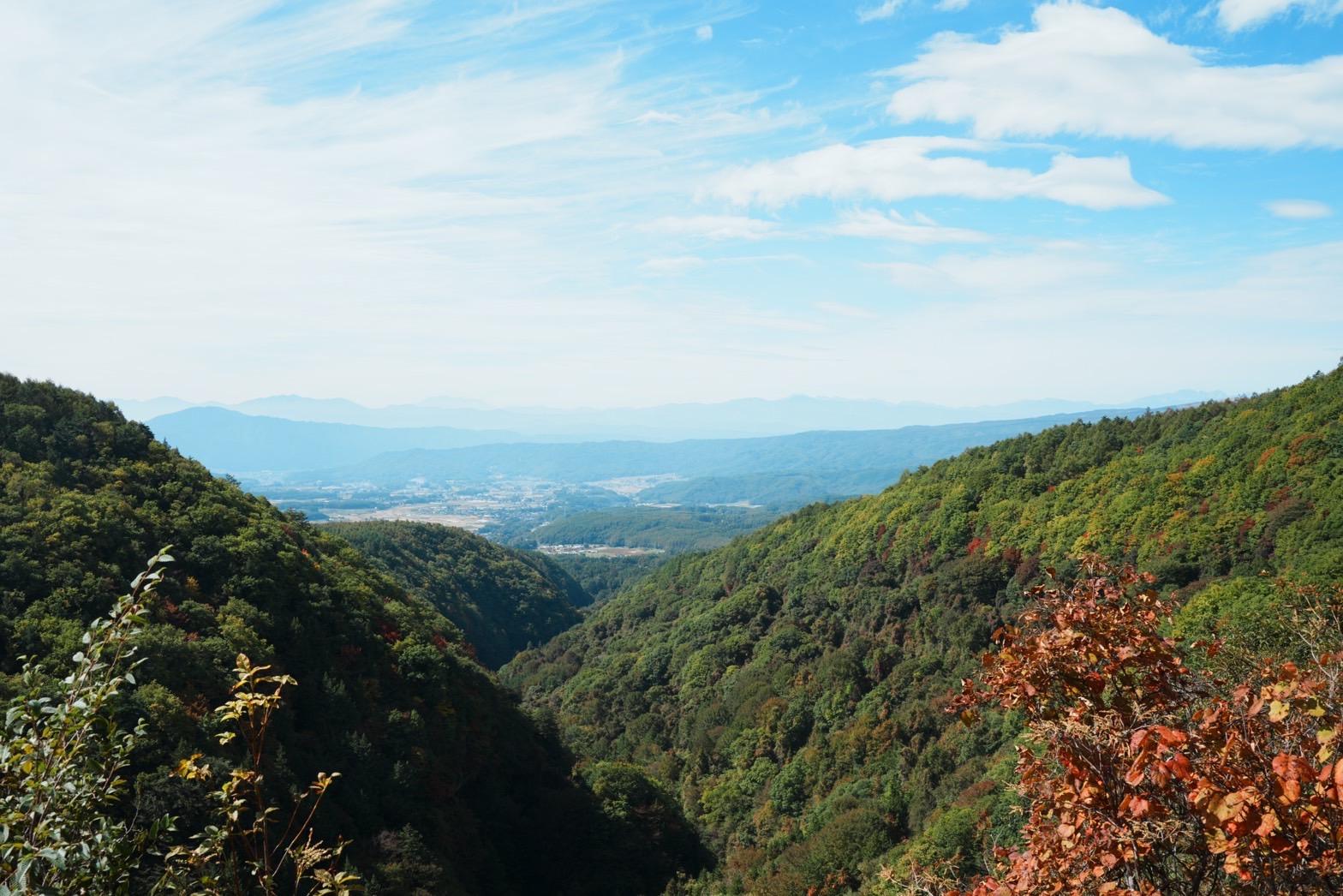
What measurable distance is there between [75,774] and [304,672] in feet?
83.4

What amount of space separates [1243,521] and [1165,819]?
33.7 metres

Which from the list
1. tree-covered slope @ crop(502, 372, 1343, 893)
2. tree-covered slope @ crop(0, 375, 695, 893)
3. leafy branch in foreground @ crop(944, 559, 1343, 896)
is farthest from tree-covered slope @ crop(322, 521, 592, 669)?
leafy branch in foreground @ crop(944, 559, 1343, 896)

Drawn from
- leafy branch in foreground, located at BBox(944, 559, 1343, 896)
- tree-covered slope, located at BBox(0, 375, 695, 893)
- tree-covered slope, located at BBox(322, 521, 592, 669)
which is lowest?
tree-covered slope, located at BBox(322, 521, 592, 669)

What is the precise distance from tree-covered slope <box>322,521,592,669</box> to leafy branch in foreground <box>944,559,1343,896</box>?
245 feet

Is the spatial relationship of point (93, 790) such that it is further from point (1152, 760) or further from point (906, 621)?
point (906, 621)

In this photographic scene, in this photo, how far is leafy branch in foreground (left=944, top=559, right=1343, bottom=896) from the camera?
3.45 metres

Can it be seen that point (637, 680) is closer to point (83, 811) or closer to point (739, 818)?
point (739, 818)

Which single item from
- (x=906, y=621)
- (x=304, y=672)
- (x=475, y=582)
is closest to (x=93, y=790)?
(x=304, y=672)

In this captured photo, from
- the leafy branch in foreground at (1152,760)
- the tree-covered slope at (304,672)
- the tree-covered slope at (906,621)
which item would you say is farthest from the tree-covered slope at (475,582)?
the leafy branch in foreground at (1152,760)

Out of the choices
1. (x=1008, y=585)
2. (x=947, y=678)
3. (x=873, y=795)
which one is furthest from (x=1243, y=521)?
(x=873, y=795)

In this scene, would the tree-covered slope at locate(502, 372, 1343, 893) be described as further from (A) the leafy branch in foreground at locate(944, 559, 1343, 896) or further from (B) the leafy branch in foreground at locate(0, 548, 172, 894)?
(B) the leafy branch in foreground at locate(0, 548, 172, 894)

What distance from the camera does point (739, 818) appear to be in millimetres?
36594

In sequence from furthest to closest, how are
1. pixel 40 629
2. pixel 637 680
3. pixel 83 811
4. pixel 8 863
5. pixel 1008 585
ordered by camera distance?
1. pixel 637 680
2. pixel 1008 585
3. pixel 40 629
4. pixel 83 811
5. pixel 8 863

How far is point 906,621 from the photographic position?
146 ft
